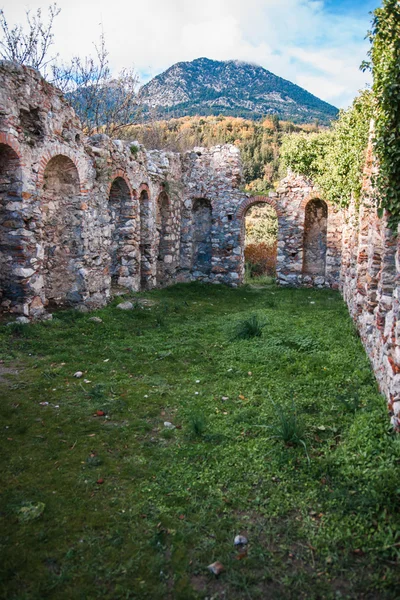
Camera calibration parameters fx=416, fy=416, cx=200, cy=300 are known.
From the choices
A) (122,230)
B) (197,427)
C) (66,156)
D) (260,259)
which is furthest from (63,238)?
(260,259)

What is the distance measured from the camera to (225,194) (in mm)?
14812

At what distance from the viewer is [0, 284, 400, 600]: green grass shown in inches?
88.4

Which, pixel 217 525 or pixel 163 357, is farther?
pixel 163 357

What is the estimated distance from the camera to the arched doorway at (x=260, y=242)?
20587 mm

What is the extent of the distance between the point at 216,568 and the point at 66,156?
7745 mm

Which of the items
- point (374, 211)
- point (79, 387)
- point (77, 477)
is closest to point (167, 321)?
point (79, 387)

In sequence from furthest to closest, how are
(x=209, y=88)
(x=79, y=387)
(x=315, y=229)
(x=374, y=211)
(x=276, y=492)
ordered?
1. (x=209, y=88)
2. (x=315, y=229)
3. (x=374, y=211)
4. (x=79, y=387)
5. (x=276, y=492)

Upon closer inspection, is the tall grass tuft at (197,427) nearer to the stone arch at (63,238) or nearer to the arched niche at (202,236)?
the stone arch at (63,238)

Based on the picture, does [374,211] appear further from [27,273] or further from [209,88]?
Result: [209,88]

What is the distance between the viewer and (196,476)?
3.16 meters

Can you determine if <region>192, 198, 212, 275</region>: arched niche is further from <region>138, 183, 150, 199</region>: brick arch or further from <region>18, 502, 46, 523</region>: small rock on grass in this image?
<region>18, 502, 46, 523</region>: small rock on grass

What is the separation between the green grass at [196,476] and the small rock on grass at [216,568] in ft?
0.11

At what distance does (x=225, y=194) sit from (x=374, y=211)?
957 centimetres

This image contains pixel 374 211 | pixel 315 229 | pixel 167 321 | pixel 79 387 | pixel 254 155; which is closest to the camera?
pixel 79 387
